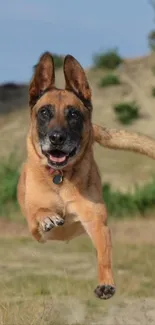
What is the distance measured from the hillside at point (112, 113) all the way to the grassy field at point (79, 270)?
0.08 meters

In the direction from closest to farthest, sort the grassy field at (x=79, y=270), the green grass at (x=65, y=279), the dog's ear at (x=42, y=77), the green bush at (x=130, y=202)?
the dog's ear at (x=42, y=77), the green grass at (x=65, y=279), the grassy field at (x=79, y=270), the green bush at (x=130, y=202)

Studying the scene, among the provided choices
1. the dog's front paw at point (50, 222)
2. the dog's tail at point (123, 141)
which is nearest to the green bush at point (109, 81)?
the dog's tail at point (123, 141)

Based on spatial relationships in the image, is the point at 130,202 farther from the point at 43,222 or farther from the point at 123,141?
the point at 43,222

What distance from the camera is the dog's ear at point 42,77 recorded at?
855 cm

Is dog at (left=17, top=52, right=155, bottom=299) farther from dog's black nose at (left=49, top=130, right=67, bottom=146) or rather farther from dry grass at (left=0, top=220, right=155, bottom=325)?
dry grass at (left=0, top=220, right=155, bottom=325)

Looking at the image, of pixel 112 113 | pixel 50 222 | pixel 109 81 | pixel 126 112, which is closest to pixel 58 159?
pixel 50 222

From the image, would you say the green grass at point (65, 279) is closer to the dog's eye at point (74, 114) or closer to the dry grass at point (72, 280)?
the dry grass at point (72, 280)

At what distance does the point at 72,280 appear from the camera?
32656 millimetres

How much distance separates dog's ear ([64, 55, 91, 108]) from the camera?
8.44 metres

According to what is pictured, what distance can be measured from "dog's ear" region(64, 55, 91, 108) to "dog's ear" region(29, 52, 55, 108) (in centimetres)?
13

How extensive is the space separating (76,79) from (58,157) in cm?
68

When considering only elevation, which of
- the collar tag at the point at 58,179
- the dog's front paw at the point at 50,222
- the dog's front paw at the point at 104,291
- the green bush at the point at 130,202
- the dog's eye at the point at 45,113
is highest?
the dog's eye at the point at 45,113

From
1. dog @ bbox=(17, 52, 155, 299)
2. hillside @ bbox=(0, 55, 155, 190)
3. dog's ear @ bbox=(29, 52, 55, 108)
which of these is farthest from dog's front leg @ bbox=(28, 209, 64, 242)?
hillside @ bbox=(0, 55, 155, 190)

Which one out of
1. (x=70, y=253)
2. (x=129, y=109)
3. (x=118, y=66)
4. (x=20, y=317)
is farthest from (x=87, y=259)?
(x=118, y=66)
